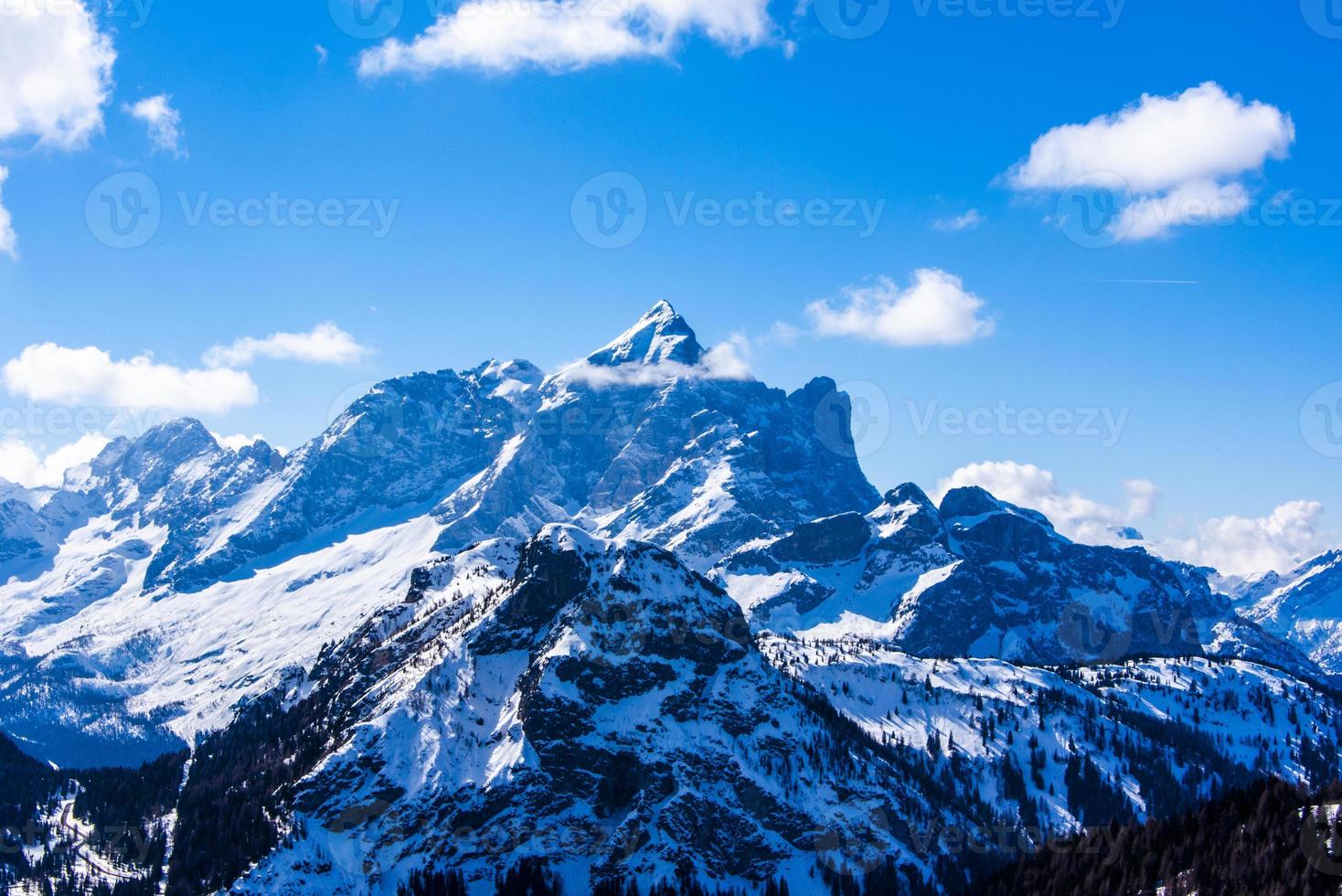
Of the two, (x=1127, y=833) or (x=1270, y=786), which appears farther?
(x=1127, y=833)

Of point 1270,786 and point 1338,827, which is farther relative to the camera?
point 1270,786

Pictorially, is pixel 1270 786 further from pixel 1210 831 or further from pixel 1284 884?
pixel 1284 884

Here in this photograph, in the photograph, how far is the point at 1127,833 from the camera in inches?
7170

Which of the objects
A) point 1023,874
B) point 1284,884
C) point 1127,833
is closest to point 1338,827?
point 1284,884

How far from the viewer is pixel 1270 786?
169 meters

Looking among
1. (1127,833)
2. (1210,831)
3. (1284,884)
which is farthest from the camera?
(1127,833)

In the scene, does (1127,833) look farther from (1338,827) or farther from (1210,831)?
(1338,827)

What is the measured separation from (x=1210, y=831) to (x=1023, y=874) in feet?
110

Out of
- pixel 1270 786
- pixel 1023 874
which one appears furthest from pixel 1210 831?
pixel 1023 874

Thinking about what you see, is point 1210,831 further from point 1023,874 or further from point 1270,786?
point 1023,874

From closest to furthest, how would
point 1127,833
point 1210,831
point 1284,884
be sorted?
point 1284,884, point 1210,831, point 1127,833

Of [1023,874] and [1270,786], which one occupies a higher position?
[1270,786]

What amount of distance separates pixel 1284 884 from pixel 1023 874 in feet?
161

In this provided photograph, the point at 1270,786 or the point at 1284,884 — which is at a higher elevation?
the point at 1270,786
